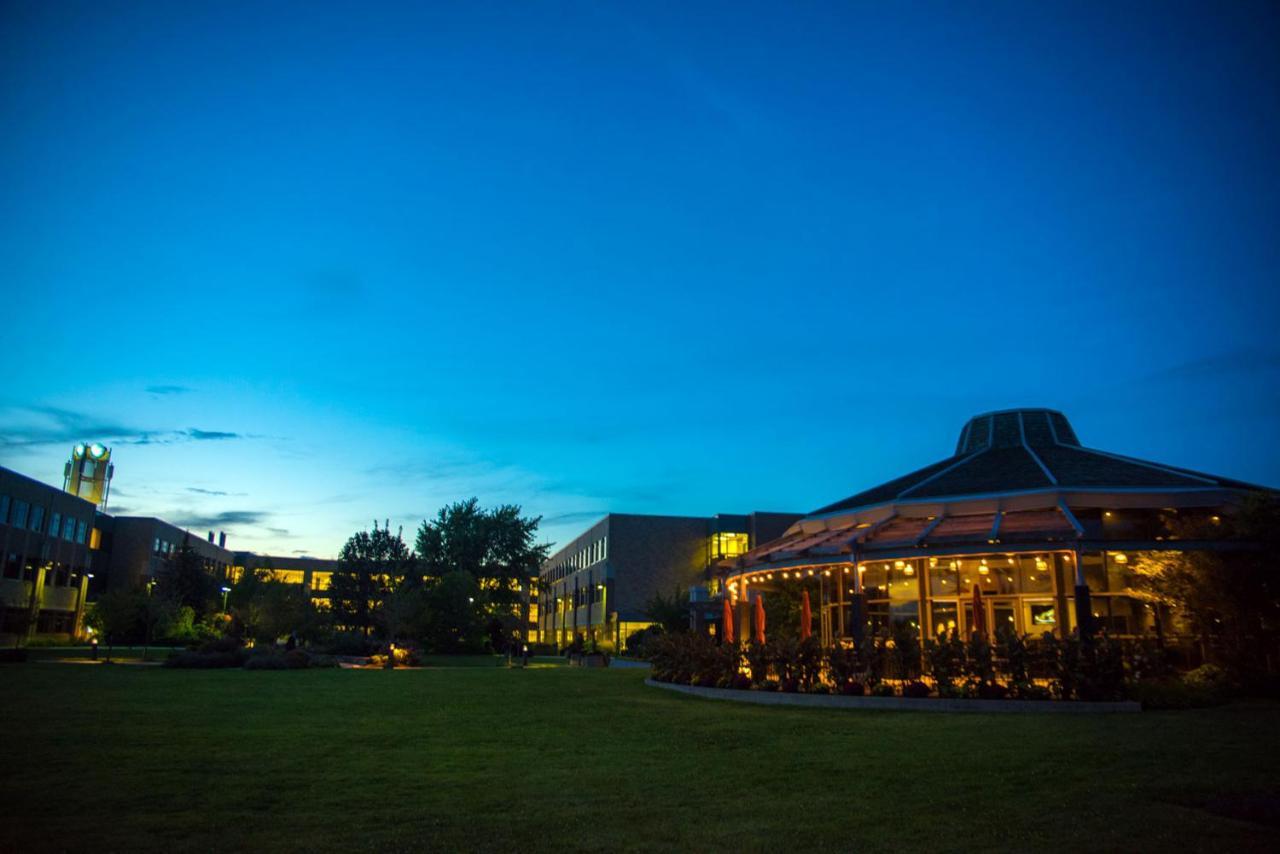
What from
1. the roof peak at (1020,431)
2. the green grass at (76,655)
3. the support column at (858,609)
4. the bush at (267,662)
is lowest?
the green grass at (76,655)

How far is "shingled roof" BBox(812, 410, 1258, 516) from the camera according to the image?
81.7 feet

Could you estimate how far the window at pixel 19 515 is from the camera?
181 feet

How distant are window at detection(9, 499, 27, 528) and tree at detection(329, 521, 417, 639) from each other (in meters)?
21.2

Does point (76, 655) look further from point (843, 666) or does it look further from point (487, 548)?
point (843, 666)

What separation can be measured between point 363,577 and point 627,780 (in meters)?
55.9

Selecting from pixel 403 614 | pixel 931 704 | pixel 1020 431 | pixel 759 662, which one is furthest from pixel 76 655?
pixel 1020 431

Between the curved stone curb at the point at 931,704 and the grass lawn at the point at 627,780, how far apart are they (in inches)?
46.3

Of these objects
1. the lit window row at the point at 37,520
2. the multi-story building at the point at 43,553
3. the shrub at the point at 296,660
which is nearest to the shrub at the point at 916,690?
the shrub at the point at 296,660

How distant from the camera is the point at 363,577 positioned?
59.8 m

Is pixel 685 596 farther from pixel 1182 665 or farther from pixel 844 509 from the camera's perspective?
pixel 1182 665

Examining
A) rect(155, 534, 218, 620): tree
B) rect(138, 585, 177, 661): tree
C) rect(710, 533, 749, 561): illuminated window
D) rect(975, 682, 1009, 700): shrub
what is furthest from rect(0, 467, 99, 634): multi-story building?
rect(975, 682, 1009, 700): shrub

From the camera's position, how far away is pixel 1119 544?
20.2m

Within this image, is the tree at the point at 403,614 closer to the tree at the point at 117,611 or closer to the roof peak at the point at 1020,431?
the tree at the point at 117,611

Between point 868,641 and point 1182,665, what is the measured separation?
8.89 metres
